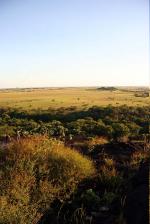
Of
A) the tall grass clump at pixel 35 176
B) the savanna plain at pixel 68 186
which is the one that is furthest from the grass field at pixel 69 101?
the tall grass clump at pixel 35 176

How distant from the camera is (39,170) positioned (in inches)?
330

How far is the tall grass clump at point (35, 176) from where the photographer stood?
666 centimetres

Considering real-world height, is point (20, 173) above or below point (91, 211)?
above

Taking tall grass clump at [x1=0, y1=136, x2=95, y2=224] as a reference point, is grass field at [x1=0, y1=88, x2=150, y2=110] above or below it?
below

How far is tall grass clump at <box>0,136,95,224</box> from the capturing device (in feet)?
21.9

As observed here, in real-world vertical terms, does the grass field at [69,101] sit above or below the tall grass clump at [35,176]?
below

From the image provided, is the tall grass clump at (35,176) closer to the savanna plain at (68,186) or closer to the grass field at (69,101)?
the savanna plain at (68,186)

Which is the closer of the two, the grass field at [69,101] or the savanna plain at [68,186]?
the savanna plain at [68,186]

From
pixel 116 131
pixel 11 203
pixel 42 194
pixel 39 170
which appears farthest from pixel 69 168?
pixel 116 131

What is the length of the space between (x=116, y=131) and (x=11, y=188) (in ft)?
66.3

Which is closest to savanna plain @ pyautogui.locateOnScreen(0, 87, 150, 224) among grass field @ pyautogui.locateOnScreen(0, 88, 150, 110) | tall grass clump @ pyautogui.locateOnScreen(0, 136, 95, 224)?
tall grass clump @ pyautogui.locateOnScreen(0, 136, 95, 224)

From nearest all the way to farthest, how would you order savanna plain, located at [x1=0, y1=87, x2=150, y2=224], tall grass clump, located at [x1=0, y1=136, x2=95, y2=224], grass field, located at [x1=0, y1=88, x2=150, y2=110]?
tall grass clump, located at [x1=0, y1=136, x2=95, y2=224] < savanna plain, located at [x1=0, y1=87, x2=150, y2=224] < grass field, located at [x1=0, y1=88, x2=150, y2=110]

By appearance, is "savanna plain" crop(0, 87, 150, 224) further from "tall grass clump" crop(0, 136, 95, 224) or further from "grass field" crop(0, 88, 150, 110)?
"grass field" crop(0, 88, 150, 110)

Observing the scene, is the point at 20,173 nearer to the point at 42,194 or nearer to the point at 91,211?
the point at 42,194
